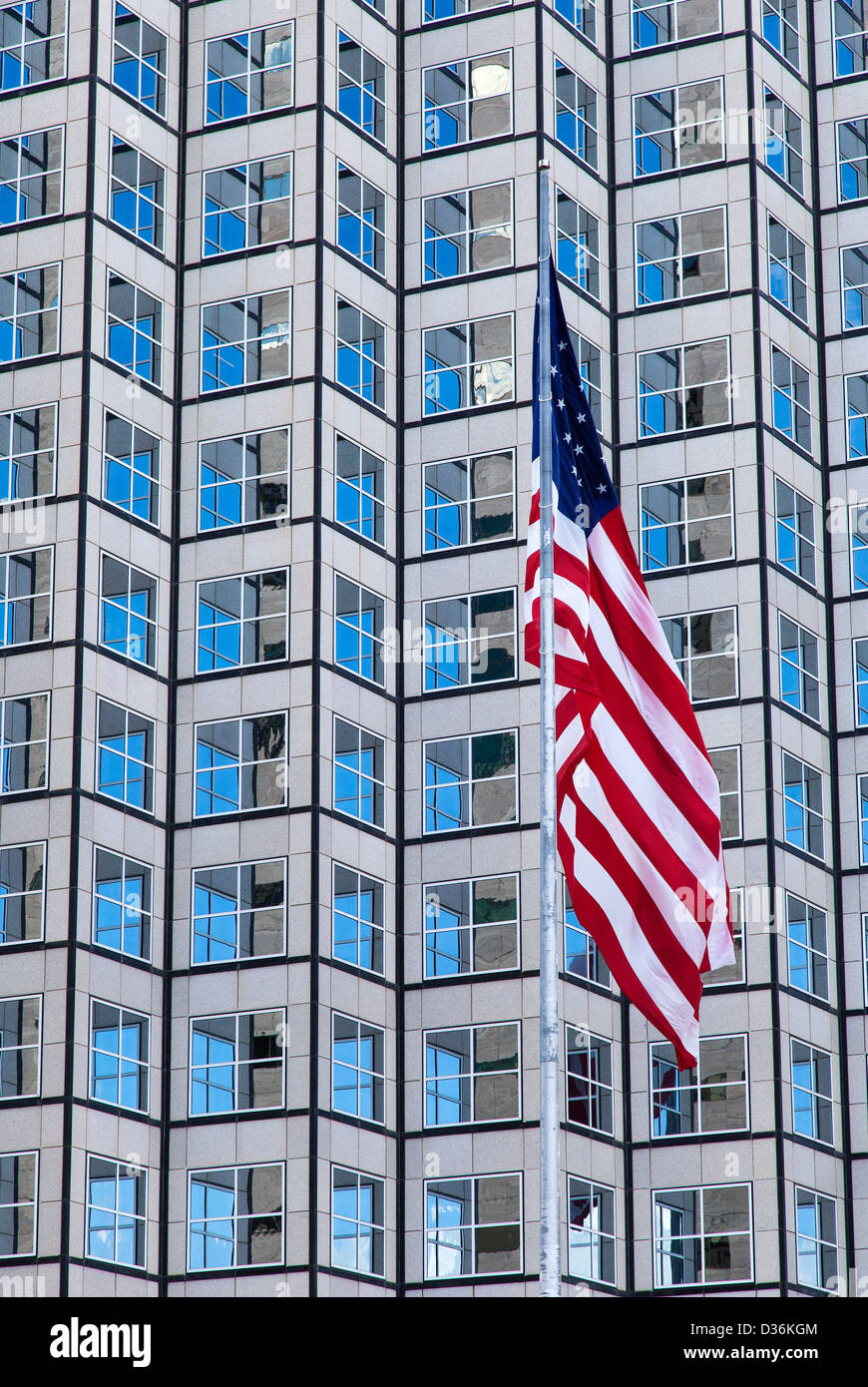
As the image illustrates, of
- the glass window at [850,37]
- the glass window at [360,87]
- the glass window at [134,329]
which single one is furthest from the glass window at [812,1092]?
the glass window at [850,37]

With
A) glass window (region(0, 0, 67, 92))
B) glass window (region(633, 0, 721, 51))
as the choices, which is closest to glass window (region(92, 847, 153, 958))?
glass window (region(0, 0, 67, 92))

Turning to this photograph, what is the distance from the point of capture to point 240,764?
55812 millimetres

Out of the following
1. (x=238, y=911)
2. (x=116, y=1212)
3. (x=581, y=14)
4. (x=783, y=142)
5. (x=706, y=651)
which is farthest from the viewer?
(x=581, y=14)

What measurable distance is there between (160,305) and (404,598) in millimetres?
9393

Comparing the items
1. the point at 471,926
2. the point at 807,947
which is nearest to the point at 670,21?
the point at 807,947

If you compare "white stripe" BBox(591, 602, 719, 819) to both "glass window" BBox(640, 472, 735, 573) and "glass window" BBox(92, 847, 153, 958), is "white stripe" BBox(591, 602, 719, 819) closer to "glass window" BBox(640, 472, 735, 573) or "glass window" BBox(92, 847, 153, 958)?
"glass window" BBox(92, 847, 153, 958)

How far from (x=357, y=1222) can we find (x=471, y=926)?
7.74 meters

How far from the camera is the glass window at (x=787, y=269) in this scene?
63500mm

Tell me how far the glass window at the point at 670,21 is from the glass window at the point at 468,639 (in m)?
16.9

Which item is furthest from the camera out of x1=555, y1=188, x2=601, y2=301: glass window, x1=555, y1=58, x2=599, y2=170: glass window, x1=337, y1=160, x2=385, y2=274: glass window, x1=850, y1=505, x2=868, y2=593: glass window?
x1=555, y1=58, x2=599, y2=170: glass window

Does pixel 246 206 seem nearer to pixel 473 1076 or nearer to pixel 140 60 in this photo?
pixel 140 60

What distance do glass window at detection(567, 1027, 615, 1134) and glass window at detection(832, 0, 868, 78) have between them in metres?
28.4

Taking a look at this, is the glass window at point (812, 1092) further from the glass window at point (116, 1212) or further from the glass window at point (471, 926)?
the glass window at point (116, 1212)

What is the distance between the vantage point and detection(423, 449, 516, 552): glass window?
60406 millimetres
